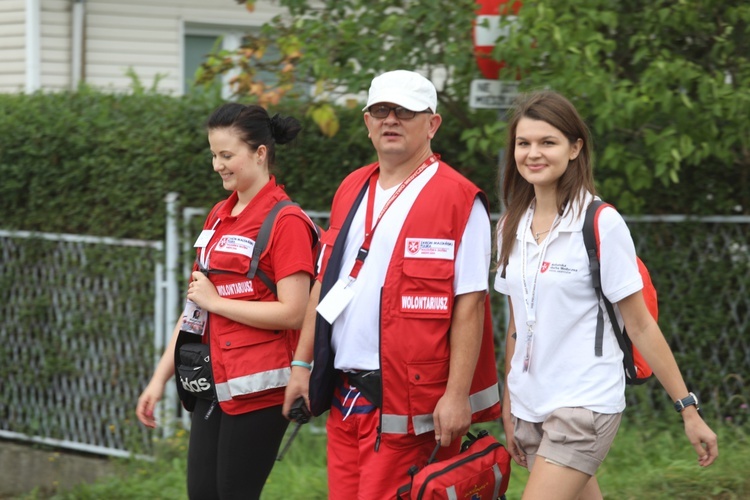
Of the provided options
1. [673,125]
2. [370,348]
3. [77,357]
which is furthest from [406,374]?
[77,357]

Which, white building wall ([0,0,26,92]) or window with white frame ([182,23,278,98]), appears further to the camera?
window with white frame ([182,23,278,98])

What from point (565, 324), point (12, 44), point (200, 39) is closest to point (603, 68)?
point (565, 324)

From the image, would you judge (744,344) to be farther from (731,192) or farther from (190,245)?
(190,245)

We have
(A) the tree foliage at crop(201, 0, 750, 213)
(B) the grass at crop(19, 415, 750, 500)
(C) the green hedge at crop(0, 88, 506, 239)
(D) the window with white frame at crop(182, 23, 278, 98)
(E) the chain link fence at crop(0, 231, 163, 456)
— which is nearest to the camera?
(B) the grass at crop(19, 415, 750, 500)

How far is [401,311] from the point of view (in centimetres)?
342

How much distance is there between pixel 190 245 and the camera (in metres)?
6.52

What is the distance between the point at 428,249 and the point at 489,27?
2.49 meters

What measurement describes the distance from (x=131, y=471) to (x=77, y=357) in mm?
915

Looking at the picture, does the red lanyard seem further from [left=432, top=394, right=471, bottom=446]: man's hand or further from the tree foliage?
the tree foliage

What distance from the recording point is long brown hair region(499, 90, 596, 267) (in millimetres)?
3406

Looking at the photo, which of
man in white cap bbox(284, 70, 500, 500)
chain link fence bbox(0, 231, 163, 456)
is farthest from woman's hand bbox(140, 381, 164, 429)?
chain link fence bbox(0, 231, 163, 456)

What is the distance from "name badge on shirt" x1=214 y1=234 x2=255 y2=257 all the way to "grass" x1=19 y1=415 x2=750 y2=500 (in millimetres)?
2008

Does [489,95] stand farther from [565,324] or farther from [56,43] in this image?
[56,43]

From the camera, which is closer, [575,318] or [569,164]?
[575,318]
